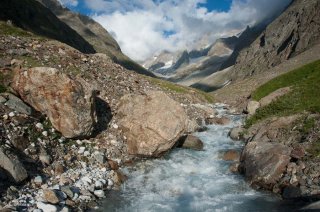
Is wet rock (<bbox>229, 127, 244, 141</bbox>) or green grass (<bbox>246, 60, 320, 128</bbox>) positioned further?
wet rock (<bbox>229, 127, 244, 141</bbox>)

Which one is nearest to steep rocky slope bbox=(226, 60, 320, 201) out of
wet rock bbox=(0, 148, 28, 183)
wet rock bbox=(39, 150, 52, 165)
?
wet rock bbox=(39, 150, 52, 165)

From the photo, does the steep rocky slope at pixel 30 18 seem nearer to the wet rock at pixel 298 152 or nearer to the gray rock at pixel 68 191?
the gray rock at pixel 68 191

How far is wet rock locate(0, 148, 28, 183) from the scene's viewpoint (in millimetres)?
19344

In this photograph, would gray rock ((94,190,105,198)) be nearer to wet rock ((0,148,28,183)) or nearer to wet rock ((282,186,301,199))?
wet rock ((0,148,28,183))

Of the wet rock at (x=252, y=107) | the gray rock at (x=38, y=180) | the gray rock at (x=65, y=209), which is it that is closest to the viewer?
the gray rock at (x=65, y=209)

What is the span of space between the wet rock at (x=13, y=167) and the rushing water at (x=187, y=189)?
472 cm

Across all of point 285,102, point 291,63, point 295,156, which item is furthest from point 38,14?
point 295,156

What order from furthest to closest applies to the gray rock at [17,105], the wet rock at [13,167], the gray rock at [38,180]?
1. the gray rock at [17,105]
2. the gray rock at [38,180]
3. the wet rock at [13,167]

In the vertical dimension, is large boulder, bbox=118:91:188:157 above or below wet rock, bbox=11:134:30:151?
above

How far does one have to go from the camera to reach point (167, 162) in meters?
28.1

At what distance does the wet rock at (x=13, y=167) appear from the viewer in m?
19.3

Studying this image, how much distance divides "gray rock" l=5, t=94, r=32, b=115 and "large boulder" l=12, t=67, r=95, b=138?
873mm

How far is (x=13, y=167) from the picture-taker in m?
19.5

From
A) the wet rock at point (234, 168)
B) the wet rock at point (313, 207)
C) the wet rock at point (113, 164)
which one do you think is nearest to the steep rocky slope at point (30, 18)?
the wet rock at point (113, 164)
